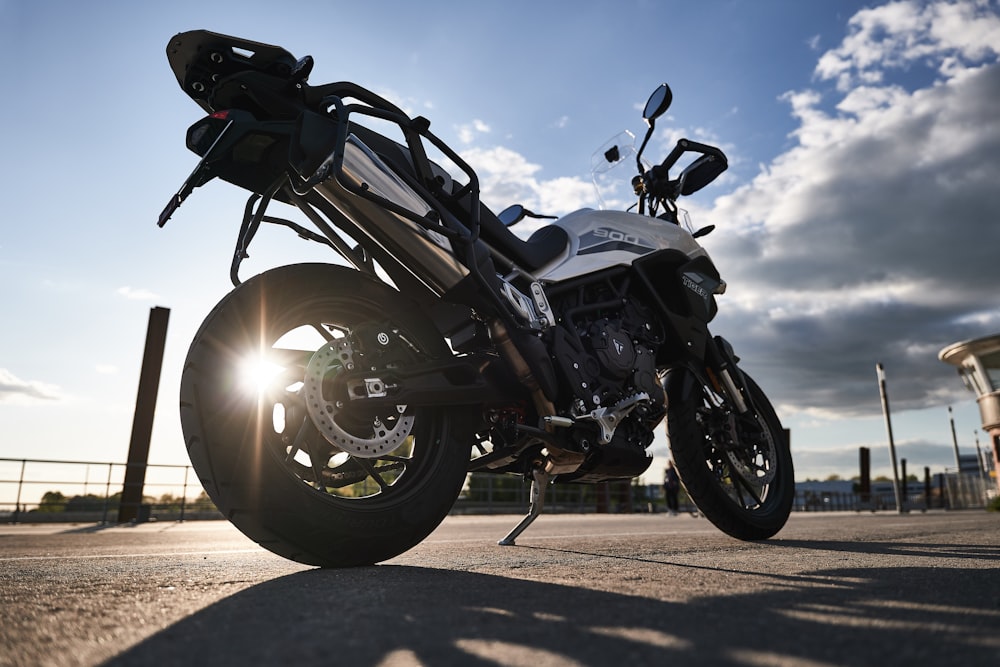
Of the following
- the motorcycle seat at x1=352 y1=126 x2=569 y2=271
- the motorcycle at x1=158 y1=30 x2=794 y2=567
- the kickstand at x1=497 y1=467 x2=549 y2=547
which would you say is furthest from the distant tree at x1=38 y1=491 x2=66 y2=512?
the motorcycle seat at x1=352 y1=126 x2=569 y2=271

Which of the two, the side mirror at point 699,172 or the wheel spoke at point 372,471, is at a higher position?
the side mirror at point 699,172

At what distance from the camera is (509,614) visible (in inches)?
48.6

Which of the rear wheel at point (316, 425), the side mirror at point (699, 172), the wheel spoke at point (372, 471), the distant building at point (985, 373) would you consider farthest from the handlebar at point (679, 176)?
the distant building at point (985, 373)

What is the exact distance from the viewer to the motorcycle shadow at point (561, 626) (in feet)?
3.06

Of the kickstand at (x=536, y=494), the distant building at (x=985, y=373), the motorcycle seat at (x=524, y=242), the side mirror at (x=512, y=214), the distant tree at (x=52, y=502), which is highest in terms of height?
the distant building at (x=985, y=373)

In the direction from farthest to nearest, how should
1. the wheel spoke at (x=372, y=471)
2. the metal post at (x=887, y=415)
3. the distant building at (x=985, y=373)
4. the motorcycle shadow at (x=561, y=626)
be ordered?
1. the distant building at (x=985, y=373)
2. the metal post at (x=887, y=415)
3. the wheel spoke at (x=372, y=471)
4. the motorcycle shadow at (x=561, y=626)

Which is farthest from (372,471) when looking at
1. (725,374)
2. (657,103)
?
(657,103)

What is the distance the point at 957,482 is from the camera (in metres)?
30.3

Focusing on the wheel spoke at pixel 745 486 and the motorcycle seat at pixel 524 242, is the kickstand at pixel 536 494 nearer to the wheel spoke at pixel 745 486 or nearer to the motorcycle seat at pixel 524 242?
the motorcycle seat at pixel 524 242

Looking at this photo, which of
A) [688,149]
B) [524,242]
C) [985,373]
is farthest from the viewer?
[985,373]

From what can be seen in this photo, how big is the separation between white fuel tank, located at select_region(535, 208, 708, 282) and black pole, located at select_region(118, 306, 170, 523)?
10.7 m

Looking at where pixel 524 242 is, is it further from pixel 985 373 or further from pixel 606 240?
pixel 985 373

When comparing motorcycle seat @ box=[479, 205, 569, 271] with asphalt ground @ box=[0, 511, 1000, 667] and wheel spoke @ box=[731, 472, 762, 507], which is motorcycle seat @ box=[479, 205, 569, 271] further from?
wheel spoke @ box=[731, 472, 762, 507]

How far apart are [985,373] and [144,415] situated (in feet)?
100
